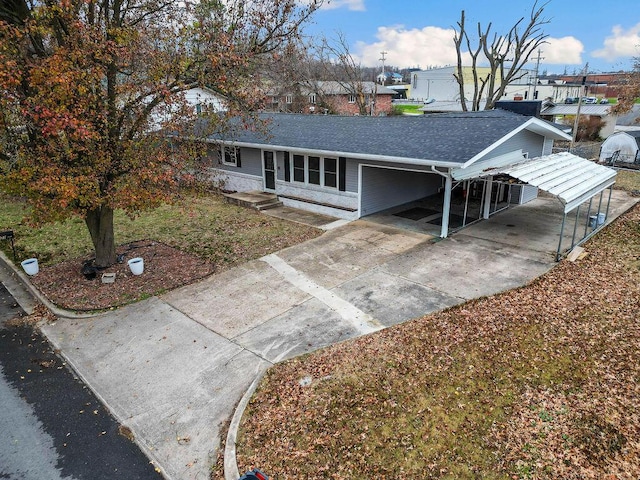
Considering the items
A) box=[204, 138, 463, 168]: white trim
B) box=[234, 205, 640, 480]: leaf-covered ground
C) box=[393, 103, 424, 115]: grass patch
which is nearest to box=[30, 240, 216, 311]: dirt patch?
box=[204, 138, 463, 168]: white trim

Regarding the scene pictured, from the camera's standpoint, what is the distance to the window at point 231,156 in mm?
20031

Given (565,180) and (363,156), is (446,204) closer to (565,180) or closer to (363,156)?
(363,156)

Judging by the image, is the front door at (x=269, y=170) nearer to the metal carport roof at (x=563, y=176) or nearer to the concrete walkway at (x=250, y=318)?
the concrete walkway at (x=250, y=318)

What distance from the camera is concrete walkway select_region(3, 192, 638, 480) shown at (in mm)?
6285

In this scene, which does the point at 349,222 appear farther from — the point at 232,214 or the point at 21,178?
the point at 21,178

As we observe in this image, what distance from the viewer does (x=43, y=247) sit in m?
13.2

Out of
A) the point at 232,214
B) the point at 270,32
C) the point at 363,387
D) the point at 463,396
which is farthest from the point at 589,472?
the point at 232,214

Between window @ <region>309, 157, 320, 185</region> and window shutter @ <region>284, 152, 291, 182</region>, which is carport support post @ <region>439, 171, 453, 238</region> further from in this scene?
window shutter @ <region>284, 152, 291, 182</region>

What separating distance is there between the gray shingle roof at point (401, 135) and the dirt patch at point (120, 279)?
4.38 meters

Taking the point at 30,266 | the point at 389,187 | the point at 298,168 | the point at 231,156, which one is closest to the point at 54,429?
the point at 30,266

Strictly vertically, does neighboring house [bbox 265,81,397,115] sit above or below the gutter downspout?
above

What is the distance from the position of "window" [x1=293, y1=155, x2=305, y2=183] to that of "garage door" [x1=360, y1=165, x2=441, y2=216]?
10.2 feet

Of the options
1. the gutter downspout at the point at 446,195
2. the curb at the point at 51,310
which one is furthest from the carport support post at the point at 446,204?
the curb at the point at 51,310

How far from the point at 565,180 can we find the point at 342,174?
7.32 metres
